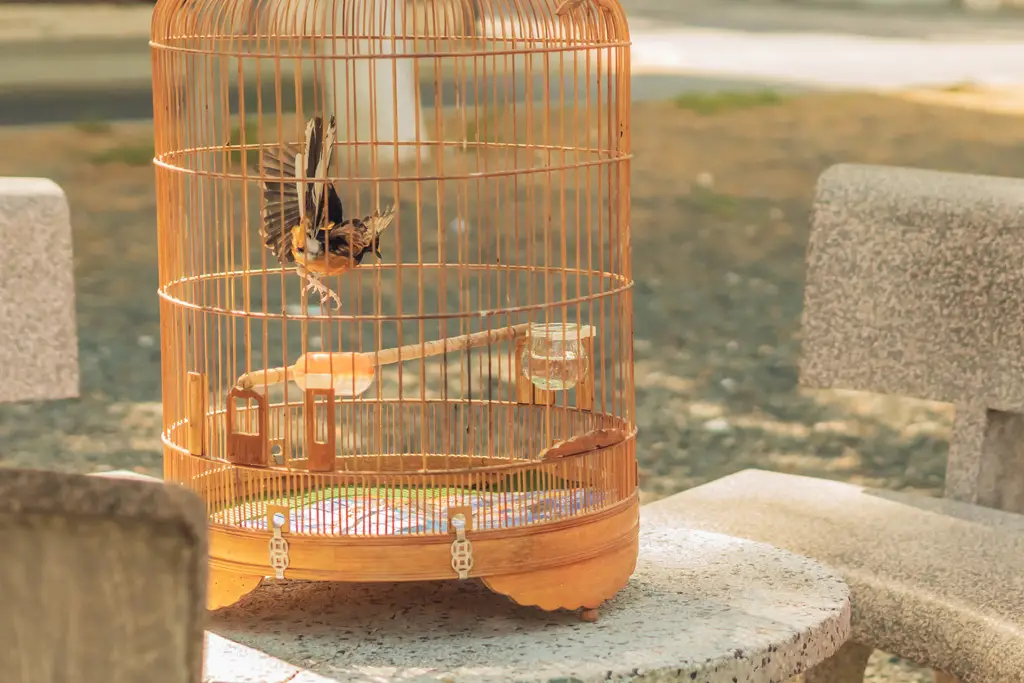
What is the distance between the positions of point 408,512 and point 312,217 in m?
0.48

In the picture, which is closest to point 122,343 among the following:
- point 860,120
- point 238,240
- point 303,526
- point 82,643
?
point 238,240

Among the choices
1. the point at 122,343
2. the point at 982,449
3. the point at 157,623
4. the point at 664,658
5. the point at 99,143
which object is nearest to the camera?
the point at 157,623

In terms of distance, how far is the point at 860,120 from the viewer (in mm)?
13266

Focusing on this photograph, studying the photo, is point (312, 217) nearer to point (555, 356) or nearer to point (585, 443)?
point (555, 356)

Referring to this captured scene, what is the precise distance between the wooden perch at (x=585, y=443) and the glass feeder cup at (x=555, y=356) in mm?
96

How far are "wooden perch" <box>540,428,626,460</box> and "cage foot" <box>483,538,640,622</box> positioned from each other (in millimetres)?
166

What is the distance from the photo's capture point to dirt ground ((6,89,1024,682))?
18.1 ft

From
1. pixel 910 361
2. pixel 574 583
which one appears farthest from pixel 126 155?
pixel 574 583

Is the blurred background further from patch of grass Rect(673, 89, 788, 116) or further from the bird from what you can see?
the bird

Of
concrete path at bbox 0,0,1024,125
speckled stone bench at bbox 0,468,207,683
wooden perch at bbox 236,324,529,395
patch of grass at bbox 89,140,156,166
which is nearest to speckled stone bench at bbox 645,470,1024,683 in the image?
wooden perch at bbox 236,324,529,395

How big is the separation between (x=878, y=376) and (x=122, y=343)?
3.92m

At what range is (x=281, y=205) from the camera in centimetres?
262

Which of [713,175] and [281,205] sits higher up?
[281,205]

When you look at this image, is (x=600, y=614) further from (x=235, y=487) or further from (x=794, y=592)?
(x=235, y=487)
